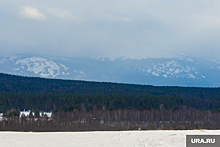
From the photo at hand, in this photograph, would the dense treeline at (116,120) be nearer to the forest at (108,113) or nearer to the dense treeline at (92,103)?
→ the forest at (108,113)

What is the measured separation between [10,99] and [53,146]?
5279 inches

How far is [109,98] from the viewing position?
158 meters

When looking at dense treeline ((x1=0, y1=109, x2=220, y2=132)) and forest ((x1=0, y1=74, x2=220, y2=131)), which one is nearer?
dense treeline ((x1=0, y1=109, x2=220, y2=132))

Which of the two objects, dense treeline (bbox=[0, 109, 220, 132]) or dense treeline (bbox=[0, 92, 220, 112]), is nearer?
dense treeline (bbox=[0, 109, 220, 132])

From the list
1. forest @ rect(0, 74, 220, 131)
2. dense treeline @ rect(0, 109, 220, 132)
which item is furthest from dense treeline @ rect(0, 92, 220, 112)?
dense treeline @ rect(0, 109, 220, 132)

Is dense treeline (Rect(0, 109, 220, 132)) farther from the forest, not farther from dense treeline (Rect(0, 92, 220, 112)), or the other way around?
dense treeline (Rect(0, 92, 220, 112))

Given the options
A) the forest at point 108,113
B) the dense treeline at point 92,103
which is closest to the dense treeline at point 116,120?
the forest at point 108,113

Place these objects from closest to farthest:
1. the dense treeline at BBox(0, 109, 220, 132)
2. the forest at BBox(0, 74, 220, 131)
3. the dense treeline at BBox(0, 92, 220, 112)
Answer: the dense treeline at BBox(0, 109, 220, 132)
the forest at BBox(0, 74, 220, 131)
the dense treeline at BBox(0, 92, 220, 112)

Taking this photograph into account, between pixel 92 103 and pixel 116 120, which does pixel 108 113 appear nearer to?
pixel 116 120

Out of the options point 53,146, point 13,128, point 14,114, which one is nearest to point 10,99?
point 14,114

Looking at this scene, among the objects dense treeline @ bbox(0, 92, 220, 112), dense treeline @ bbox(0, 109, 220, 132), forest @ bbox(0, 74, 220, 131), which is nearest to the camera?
dense treeline @ bbox(0, 109, 220, 132)

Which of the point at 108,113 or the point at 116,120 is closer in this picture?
the point at 116,120

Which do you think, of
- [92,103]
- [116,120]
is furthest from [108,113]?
[92,103]

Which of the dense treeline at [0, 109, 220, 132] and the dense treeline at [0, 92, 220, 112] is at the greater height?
the dense treeline at [0, 92, 220, 112]
